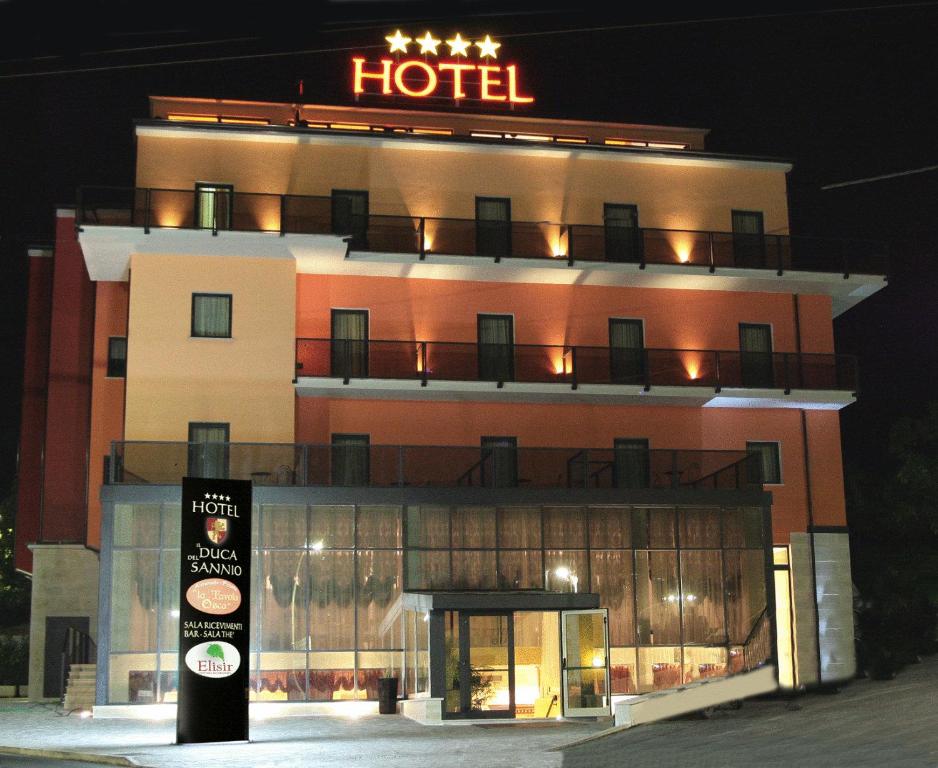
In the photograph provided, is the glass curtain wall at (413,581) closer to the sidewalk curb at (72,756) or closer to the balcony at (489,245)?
the sidewalk curb at (72,756)

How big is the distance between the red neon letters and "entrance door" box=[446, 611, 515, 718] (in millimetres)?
17844

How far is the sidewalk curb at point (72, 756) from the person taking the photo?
66.1 ft

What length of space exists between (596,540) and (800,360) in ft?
32.8

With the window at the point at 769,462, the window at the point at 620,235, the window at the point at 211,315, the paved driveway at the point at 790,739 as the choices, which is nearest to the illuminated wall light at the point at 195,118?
the window at the point at 211,315

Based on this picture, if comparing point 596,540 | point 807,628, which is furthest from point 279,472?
point 807,628

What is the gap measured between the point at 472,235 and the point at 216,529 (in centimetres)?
1592

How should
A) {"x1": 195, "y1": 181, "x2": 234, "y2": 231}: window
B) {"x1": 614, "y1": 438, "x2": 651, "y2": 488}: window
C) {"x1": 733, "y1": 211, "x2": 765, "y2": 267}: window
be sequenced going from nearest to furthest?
1. {"x1": 195, "y1": 181, "x2": 234, "y2": 231}: window
2. {"x1": 614, "y1": 438, "x2": 651, "y2": 488}: window
3. {"x1": 733, "y1": 211, "x2": 765, "y2": 267}: window

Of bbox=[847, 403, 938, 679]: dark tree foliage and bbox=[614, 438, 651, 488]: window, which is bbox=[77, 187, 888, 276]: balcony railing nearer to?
bbox=[614, 438, 651, 488]: window

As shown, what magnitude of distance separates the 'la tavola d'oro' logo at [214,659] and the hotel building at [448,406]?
→ 218 inches

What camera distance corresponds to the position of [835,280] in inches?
1522

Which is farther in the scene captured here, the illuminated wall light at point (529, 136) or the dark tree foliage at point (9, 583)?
the dark tree foliage at point (9, 583)

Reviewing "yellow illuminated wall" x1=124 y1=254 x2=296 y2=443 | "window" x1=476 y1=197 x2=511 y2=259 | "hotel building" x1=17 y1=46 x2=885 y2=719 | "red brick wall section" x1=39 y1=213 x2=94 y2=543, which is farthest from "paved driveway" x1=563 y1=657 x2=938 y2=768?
"red brick wall section" x1=39 y1=213 x2=94 y2=543

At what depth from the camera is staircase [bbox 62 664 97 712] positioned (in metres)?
32.1

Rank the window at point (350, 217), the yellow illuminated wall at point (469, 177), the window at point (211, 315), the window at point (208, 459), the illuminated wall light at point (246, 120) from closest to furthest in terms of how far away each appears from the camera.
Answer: the window at point (208, 459) → the window at point (211, 315) → the window at point (350, 217) → the yellow illuminated wall at point (469, 177) → the illuminated wall light at point (246, 120)
